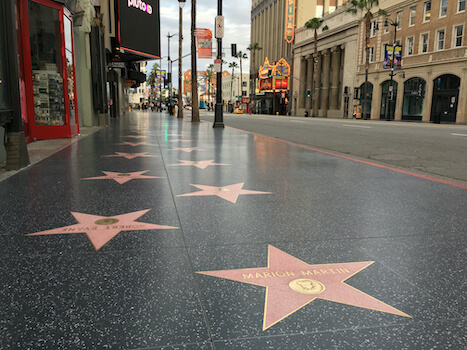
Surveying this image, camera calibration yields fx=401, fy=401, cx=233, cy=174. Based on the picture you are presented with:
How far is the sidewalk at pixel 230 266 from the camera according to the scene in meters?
1.97

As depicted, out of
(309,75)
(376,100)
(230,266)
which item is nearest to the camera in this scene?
(230,266)

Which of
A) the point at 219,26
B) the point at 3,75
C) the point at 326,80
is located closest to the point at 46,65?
the point at 3,75

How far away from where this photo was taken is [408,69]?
146ft

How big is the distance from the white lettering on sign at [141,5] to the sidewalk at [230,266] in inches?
1092

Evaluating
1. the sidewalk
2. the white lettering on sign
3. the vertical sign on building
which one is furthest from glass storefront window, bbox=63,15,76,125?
the vertical sign on building

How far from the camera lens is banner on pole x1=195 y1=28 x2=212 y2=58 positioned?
20.9 metres

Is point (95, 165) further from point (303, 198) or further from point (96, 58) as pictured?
point (96, 58)

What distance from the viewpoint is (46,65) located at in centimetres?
1132

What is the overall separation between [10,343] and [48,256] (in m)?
1.12

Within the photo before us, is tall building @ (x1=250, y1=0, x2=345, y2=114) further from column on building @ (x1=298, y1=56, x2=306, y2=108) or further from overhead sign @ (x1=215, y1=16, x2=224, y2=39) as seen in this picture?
overhead sign @ (x1=215, y1=16, x2=224, y2=39)

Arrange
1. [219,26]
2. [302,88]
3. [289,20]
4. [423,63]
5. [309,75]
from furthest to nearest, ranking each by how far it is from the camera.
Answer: [289,20] → [302,88] → [309,75] → [423,63] → [219,26]

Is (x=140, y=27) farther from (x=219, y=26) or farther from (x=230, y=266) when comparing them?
(x=230, y=266)

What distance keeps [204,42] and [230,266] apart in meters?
20.0

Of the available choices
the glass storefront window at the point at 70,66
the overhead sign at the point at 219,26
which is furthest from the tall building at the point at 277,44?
the glass storefront window at the point at 70,66
